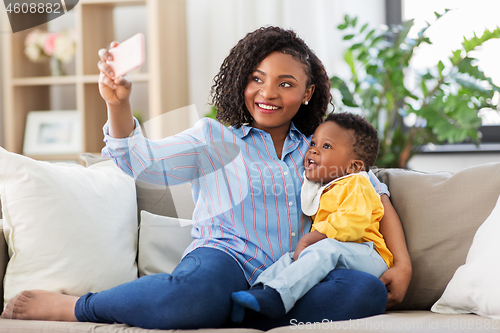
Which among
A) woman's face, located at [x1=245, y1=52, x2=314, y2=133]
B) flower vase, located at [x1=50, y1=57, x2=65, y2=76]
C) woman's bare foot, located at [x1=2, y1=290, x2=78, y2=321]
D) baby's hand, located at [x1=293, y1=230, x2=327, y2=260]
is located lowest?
woman's bare foot, located at [x1=2, y1=290, x2=78, y2=321]

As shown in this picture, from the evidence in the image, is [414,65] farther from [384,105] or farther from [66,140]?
[66,140]

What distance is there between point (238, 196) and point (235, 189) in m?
0.02

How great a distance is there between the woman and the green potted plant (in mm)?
968

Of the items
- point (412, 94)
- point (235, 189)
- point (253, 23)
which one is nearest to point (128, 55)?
point (235, 189)

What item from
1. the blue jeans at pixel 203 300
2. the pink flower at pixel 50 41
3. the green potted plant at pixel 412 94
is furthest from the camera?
the pink flower at pixel 50 41

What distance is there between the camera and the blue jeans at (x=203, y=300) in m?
1.00

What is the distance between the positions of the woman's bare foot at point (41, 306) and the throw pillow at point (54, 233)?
34 millimetres

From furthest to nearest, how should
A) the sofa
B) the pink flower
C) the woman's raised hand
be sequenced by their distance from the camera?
the pink flower < the sofa < the woman's raised hand

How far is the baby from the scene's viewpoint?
3.42ft

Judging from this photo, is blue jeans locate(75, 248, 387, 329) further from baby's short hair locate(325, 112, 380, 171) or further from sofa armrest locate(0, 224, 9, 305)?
baby's short hair locate(325, 112, 380, 171)

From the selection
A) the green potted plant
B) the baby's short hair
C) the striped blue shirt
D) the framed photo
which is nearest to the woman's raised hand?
the striped blue shirt

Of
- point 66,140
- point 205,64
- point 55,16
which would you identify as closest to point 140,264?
point 66,140

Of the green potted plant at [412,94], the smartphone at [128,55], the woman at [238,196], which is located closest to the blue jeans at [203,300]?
the woman at [238,196]

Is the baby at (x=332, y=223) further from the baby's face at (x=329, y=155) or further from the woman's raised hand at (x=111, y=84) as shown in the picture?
the woman's raised hand at (x=111, y=84)
